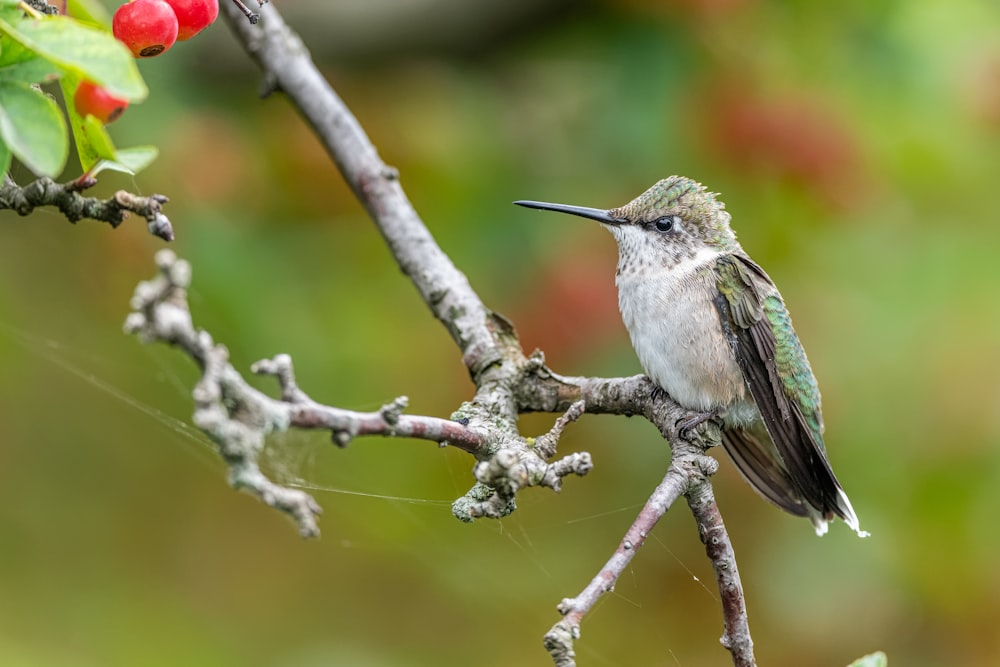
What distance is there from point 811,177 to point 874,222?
1.55ft

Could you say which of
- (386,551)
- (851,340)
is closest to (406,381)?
(386,551)

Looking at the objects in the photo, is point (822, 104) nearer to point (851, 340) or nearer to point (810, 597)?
point (851, 340)

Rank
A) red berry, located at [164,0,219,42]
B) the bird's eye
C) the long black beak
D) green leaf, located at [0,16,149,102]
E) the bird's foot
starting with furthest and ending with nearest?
the bird's eye → the long black beak → the bird's foot → red berry, located at [164,0,219,42] → green leaf, located at [0,16,149,102]

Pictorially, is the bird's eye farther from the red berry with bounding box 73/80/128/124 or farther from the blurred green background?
the red berry with bounding box 73/80/128/124

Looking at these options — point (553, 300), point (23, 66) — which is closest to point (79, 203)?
point (23, 66)

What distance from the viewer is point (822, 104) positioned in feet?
13.0

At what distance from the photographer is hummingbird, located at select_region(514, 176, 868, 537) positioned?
8.68 feet

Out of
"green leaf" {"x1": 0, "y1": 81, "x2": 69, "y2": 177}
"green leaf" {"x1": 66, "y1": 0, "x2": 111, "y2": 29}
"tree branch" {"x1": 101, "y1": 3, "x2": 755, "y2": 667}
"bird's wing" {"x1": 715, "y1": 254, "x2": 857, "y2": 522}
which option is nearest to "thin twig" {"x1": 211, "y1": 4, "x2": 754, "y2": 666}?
"tree branch" {"x1": 101, "y1": 3, "x2": 755, "y2": 667}

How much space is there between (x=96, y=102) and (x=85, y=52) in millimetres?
278

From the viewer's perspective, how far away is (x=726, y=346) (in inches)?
110

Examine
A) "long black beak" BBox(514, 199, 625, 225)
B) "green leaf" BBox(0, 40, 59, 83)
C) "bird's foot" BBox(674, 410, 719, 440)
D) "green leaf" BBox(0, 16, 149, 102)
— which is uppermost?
"long black beak" BBox(514, 199, 625, 225)

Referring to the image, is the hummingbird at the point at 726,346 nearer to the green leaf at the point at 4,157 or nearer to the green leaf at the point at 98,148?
the green leaf at the point at 98,148

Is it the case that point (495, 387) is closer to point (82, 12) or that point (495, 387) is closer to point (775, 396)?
point (775, 396)

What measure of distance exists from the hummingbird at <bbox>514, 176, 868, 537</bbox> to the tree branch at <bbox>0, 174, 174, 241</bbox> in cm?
133
